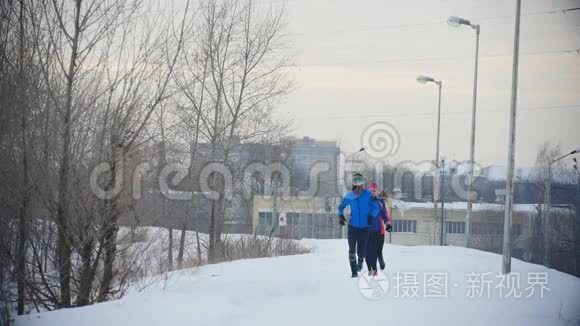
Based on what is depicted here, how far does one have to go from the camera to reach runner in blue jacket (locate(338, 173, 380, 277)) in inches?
486

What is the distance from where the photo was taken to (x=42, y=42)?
989 centimetres

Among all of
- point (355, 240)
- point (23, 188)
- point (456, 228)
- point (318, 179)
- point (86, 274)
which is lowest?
point (456, 228)

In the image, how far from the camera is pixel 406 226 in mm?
74312

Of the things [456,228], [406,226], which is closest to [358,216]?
[406,226]

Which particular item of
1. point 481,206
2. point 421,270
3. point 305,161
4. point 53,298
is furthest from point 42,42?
point 305,161

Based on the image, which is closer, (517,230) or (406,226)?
(517,230)

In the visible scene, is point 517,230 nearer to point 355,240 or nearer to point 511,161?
point 511,161

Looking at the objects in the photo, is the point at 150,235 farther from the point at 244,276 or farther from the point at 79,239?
the point at 244,276

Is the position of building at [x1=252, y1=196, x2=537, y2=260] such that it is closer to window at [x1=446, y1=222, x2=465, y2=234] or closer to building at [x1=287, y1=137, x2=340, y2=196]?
window at [x1=446, y1=222, x2=465, y2=234]

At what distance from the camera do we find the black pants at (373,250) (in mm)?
12836

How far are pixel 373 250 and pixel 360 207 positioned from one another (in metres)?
1.05

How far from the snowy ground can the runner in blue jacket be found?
0.56m

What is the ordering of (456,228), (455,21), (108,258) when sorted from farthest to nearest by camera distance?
(456,228) → (455,21) → (108,258)

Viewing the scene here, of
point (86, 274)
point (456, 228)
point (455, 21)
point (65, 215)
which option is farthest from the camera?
point (456, 228)
